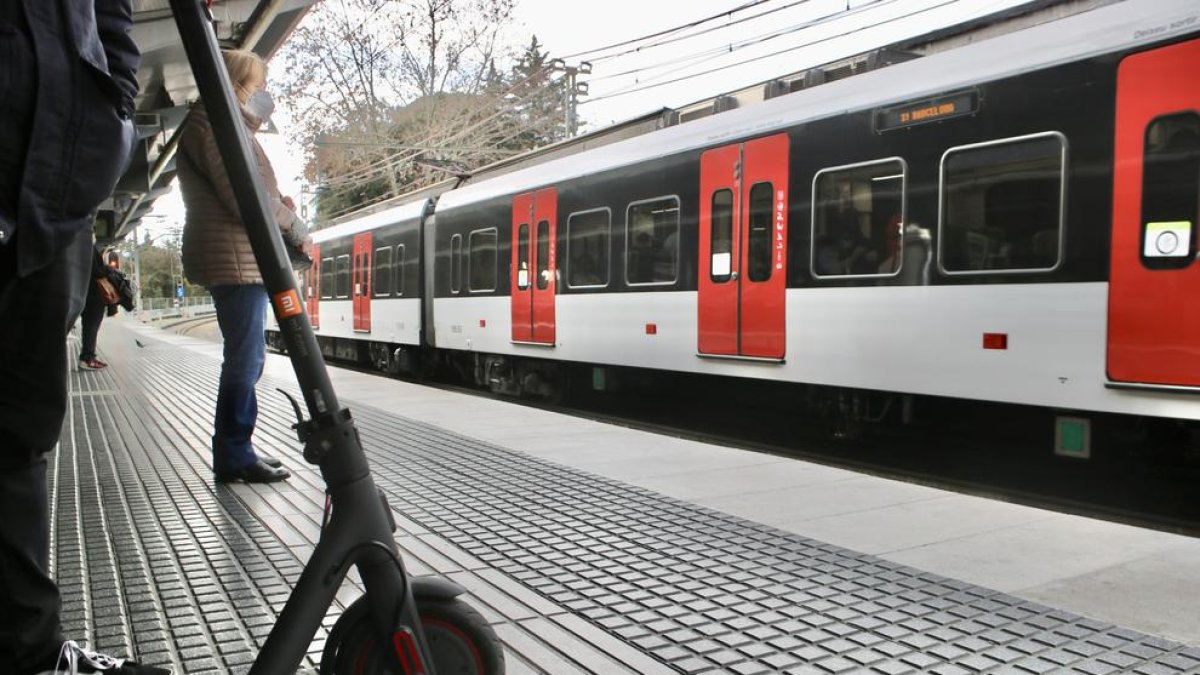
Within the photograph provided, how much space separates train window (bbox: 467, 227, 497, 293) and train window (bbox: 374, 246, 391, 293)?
144 inches

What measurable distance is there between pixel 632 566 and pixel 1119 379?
357 centimetres

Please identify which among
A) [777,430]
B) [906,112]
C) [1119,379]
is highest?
[906,112]

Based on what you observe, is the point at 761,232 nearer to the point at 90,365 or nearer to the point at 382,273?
the point at 90,365

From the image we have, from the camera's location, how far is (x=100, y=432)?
6.43 meters

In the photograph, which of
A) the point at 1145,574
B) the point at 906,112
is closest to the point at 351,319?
the point at 906,112

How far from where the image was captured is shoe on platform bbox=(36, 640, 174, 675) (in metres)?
1.81

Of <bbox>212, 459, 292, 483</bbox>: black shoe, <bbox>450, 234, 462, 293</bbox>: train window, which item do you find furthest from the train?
<bbox>212, 459, 292, 483</bbox>: black shoe

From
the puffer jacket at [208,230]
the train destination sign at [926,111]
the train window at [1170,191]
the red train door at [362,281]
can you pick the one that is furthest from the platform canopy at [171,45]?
the train window at [1170,191]

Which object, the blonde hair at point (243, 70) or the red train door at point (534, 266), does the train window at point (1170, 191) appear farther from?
the red train door at point (534, 266)

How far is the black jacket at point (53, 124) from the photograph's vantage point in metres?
1.62

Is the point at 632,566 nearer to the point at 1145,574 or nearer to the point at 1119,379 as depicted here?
the point at 1145,574

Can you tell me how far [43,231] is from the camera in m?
1.68

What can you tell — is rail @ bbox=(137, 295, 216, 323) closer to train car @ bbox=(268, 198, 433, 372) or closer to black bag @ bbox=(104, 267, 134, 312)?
train car @ bbox=(268, 198, 433, 372)

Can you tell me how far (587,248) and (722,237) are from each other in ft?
7.85
